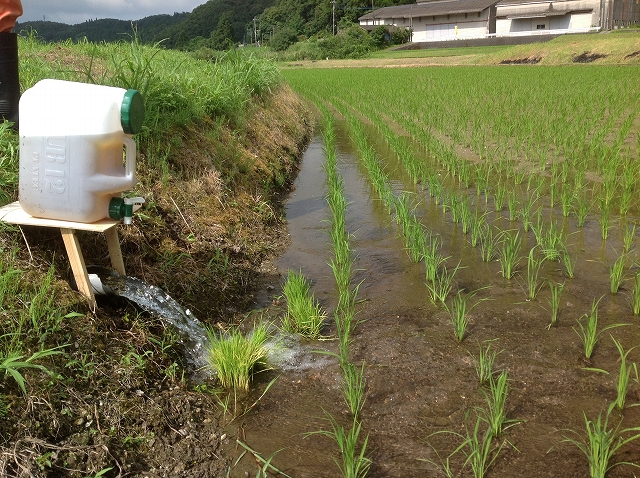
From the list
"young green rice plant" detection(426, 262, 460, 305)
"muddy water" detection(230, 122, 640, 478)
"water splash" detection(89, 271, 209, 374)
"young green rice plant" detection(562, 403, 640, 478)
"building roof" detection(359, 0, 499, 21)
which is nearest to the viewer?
"young green rice plant" detection(562, 403, 640, 478)

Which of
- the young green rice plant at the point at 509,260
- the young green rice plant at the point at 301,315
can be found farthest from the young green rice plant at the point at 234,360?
the young green rice plant at the point at 509,260

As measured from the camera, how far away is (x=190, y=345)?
262cm

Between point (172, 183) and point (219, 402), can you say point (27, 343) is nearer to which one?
point (219, 402)

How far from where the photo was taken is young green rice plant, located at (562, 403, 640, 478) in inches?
67.7

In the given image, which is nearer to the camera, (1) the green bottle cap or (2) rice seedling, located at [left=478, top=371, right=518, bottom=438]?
(2) rice seedling, located at [left=478, top=371, right=518, bottom=438]

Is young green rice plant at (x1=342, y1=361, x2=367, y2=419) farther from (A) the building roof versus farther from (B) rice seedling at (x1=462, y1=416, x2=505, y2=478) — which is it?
(A) the building roof

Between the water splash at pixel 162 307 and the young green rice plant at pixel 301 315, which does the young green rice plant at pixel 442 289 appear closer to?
the young green rice plant at pixel 301 315

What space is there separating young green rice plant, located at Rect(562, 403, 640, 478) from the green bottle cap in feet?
6.38

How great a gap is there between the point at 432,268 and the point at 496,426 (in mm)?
1287

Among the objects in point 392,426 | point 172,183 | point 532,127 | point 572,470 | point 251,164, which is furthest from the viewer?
point 532,127

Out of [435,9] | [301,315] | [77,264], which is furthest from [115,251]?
[435,9]

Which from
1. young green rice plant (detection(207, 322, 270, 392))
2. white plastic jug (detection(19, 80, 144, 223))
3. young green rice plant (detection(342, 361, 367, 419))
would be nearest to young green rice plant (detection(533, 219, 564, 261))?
young green rice plant (detection(342, 361, 367, 419))

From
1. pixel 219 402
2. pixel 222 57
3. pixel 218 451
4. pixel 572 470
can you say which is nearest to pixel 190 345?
pixel 219 402

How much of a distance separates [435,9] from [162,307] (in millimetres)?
37494
